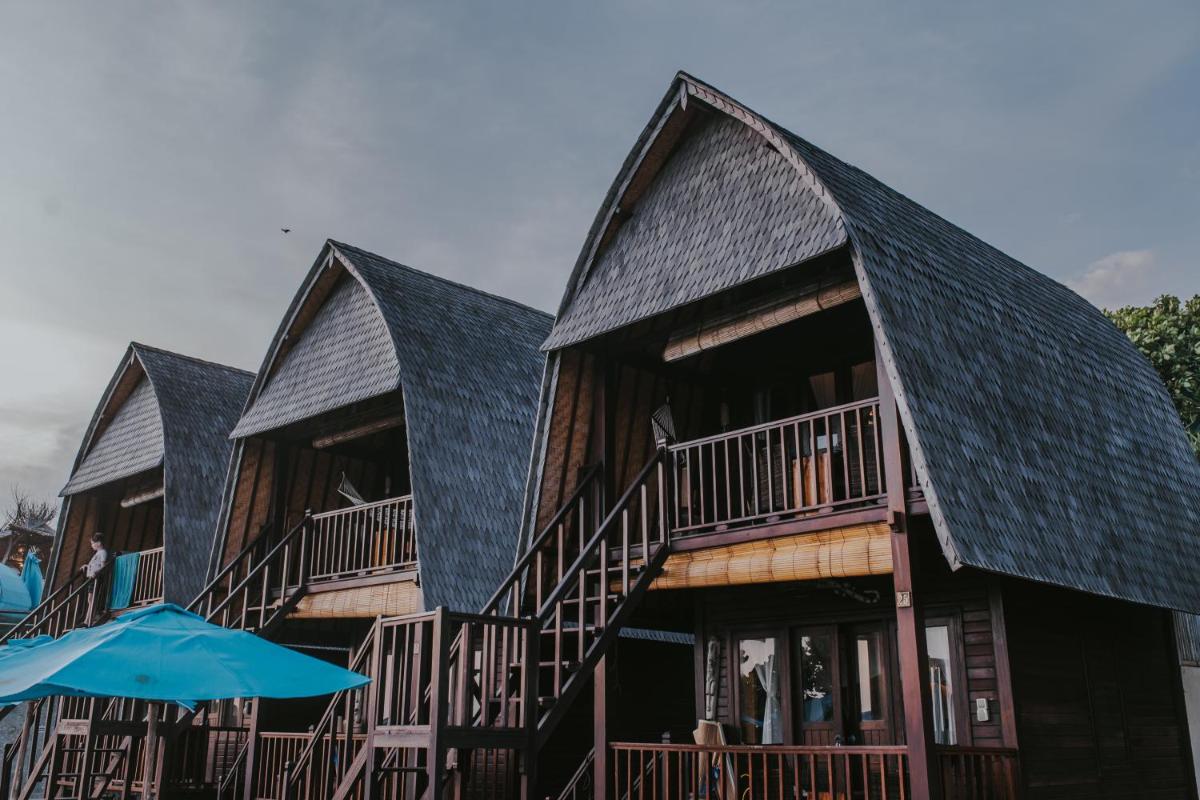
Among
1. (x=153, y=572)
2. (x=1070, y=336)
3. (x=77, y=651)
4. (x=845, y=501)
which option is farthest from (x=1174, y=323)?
(x=77, y=651)

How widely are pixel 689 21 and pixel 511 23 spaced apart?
6346mm

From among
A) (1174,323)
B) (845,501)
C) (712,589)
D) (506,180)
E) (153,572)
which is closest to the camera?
(845,501)

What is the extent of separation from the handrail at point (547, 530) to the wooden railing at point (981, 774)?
4.70m

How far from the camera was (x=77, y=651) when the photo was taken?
30.3ft

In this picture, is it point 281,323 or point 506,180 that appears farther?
point 506,180

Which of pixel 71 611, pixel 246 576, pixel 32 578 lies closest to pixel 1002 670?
pixel 246 576

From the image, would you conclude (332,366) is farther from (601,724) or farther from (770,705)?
(770,705)

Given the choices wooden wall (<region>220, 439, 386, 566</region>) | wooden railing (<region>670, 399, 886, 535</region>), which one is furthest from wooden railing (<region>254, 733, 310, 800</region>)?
wooden railing (<region>670, 399, 886, 535</region>)

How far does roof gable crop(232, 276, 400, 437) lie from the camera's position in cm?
1642

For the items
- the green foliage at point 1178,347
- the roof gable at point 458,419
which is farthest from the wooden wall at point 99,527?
the green foliage at point 1178,347

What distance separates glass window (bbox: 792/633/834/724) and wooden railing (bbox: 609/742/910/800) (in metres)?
0.48

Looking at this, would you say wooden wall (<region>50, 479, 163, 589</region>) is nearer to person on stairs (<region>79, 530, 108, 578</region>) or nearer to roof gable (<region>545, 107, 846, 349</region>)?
person on stairs (<region>79, 530, 108, 578</region>)

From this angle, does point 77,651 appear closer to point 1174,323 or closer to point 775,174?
point 775,174

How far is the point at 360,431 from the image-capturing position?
699 inches
